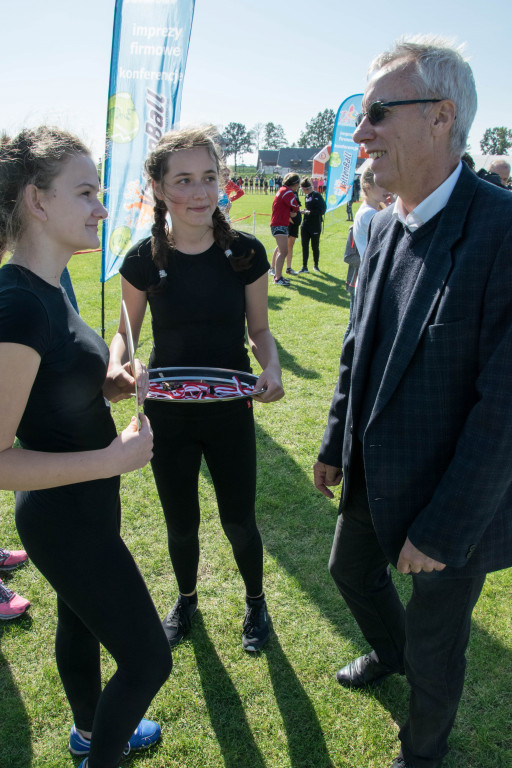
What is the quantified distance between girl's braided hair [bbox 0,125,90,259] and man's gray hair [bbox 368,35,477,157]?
1.06 metres

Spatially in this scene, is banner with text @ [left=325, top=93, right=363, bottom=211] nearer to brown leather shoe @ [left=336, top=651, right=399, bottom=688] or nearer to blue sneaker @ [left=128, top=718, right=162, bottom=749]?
brown leather shoe @ [left=336, top=651, right=399, bottom=688]

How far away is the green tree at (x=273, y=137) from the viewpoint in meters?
137

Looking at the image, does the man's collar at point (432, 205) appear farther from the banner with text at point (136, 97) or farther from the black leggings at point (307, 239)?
the black leggings at point (307, 239)

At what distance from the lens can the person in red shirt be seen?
1010cm

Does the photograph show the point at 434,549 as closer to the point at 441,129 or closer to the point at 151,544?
the point at 441,129

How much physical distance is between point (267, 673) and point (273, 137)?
498 feet

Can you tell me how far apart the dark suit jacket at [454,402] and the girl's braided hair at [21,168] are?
1.08 metres

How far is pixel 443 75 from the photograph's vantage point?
4.80 ft

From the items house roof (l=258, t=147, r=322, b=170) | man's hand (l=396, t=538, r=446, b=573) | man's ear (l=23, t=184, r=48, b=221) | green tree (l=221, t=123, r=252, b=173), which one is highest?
green tree (l=221, t=123, r=252, b=173)

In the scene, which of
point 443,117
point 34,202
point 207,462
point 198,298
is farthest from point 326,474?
point 34,202

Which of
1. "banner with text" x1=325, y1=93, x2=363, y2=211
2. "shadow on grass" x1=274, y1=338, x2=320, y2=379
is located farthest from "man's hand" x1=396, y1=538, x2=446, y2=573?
"banner with text" x1=325, y1=93, x2=363, y2=211

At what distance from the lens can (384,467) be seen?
5.33 ft

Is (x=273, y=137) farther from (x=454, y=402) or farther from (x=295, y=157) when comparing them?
(x=454, y=402)

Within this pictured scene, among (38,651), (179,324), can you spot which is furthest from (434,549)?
(38,651)
